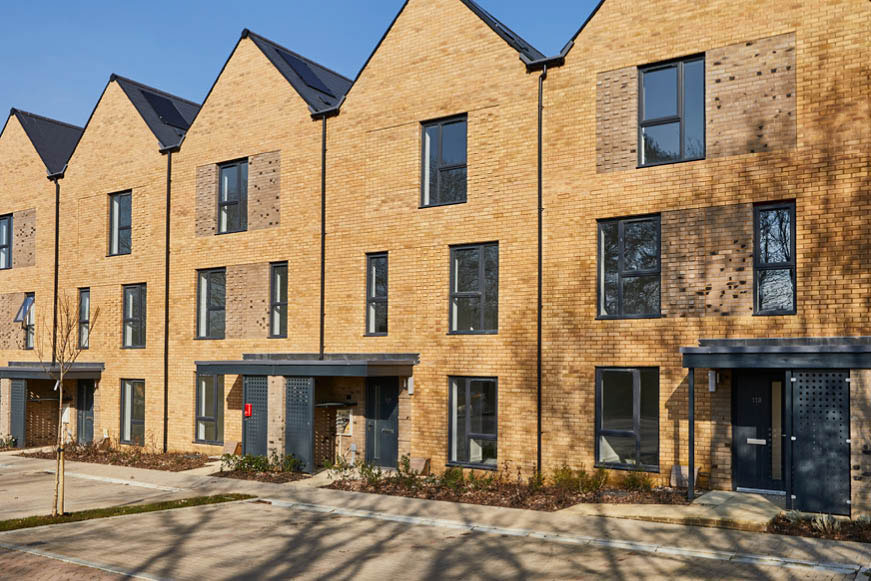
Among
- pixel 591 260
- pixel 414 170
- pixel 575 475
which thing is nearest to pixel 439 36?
pixel 414 170

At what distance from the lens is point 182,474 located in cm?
1842

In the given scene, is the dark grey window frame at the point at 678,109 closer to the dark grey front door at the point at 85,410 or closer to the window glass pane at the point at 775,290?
the window glass pane at the point at 775,290

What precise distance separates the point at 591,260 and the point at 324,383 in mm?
7010

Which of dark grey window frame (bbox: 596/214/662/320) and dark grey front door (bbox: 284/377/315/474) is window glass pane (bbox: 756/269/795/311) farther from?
dark grey front door (bbox: 284/377/315/474)

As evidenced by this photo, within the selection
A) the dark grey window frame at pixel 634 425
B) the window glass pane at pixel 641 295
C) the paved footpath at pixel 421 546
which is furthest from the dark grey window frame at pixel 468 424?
the window glass pane at pixel 641 295

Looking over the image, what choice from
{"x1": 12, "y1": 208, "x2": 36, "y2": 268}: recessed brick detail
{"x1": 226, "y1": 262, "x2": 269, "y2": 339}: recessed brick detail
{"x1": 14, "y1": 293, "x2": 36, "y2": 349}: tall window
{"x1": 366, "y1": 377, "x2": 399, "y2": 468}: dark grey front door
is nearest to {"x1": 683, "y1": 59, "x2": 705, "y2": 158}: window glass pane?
{"x1": 366, "y1": 377, "x2": 399, "y2": 468}: dark grey front door

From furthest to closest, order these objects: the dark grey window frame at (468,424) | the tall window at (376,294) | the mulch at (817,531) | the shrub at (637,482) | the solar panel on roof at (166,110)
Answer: the solar panel on roof at (166,110) < the tall window at (376,294) < the dark grey window frame at (468,424) < the shrub at (637,482) < the mulch at (817,531)

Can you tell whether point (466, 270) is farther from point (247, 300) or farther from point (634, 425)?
point (247, 300)

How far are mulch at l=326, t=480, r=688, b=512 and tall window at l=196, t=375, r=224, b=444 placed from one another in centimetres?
613

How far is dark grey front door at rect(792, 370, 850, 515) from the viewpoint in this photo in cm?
1200

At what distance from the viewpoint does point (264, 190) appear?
67.5 ft

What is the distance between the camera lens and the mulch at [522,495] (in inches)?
537

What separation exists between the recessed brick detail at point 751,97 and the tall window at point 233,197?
11.9 metres

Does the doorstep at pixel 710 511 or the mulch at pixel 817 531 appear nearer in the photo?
the mulch at pixel 817 531
